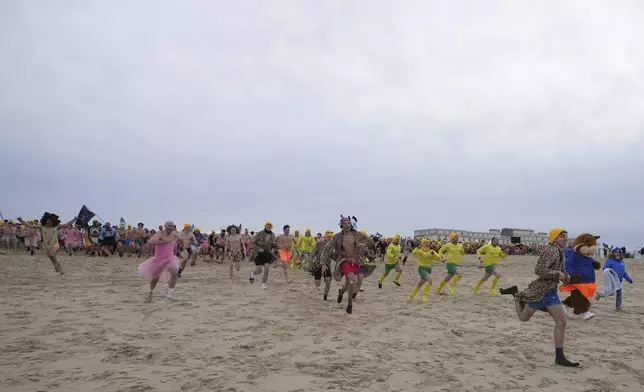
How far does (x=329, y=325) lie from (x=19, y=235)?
954 inches

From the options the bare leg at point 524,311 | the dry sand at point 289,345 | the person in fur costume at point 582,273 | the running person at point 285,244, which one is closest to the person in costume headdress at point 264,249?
the running person at point 285,244

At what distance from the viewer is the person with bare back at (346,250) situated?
9.70 m

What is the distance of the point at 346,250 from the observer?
9773 mm

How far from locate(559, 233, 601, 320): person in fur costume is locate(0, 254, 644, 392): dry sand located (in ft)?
2.12

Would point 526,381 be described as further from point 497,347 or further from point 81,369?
point 81,369

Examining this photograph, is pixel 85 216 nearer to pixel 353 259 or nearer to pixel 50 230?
pixel 50 230

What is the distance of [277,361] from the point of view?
18.2 feet

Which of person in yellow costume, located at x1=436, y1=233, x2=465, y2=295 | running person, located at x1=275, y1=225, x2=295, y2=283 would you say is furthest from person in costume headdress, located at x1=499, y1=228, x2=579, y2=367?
running person, located at x1=275, y1=225, x2=295, y2=283

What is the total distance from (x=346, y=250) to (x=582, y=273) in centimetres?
468

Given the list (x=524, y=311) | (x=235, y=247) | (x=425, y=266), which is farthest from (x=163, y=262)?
(x=524, y=311)

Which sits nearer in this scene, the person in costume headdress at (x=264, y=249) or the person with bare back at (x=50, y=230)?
the person in costume headdress at (x=264, y=249)

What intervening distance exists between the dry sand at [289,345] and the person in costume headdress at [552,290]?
409 millimetres

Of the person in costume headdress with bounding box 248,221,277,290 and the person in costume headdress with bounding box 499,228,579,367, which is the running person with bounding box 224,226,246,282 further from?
the person in costume headdress with bounding box 499,228,579,367

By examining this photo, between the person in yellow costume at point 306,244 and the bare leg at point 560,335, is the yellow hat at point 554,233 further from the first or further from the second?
the person in yellow costume at point 306,244
